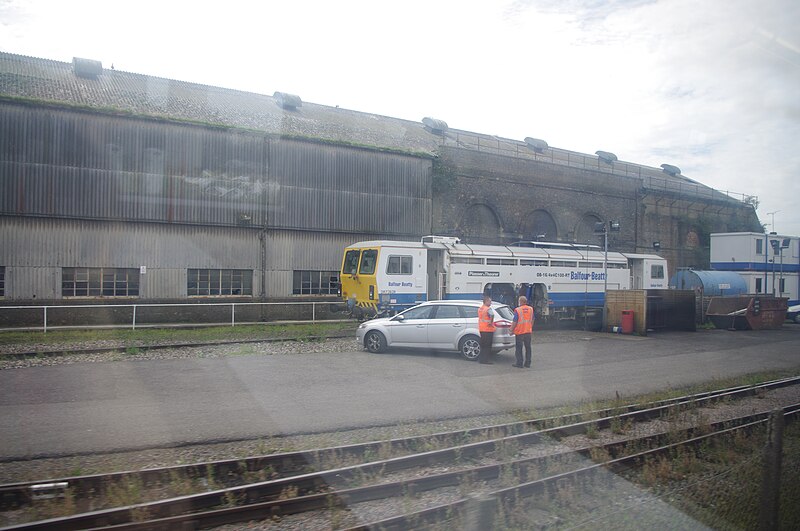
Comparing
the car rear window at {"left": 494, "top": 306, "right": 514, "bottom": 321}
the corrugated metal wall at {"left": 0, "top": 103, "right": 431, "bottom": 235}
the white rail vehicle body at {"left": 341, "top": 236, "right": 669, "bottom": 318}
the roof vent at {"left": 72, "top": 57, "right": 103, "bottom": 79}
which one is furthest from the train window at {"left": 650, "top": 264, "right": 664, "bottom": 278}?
the roof vent at {"left": 72, "top": 57, "right": 103, "bottom": 79}

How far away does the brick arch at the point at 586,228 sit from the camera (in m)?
35.4

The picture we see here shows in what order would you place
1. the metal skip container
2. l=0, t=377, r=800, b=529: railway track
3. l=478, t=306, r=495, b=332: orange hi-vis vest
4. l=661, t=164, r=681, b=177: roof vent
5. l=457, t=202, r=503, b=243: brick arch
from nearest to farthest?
l=0, t=377, r=800, b=529: railway track → l=478, t=306, r=495, b=332: orange hi-vis vest → the metal skip container → l=457, t=202, r=503, b=243: brick arch → l=661, t=164, r=681, b=177: roof vent

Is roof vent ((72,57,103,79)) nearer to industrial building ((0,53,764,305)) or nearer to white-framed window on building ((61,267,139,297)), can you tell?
industrial building ((0,53,764,305))

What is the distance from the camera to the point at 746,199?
157 feet

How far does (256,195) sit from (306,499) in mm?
20136

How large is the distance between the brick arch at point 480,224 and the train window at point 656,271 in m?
7.52

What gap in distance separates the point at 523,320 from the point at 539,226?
20.5 meters

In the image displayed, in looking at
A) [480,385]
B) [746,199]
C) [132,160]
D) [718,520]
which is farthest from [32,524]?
[746,199]

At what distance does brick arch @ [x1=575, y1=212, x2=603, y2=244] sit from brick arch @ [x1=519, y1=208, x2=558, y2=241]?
5.93ft

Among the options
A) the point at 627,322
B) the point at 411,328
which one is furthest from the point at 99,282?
the point at 627,322

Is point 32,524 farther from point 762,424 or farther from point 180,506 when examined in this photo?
point 762,424

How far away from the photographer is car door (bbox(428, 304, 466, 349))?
1530 centimetres

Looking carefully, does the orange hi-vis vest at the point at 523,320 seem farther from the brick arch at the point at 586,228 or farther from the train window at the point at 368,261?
the brick arch at the point at 586,228

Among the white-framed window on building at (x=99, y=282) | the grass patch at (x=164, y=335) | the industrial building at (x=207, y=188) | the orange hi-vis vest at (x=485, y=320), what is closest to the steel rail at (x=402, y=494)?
the orange hi-vis vest at (x=485, y=320)
